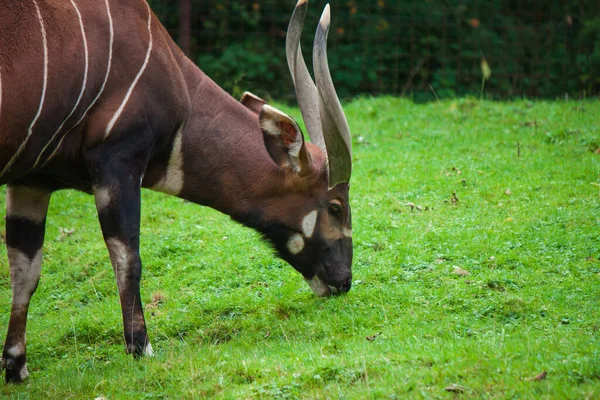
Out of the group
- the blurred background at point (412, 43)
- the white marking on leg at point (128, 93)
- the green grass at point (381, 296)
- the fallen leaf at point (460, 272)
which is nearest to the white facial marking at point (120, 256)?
the green grass at point (381, 296)

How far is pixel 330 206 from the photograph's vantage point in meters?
6.32

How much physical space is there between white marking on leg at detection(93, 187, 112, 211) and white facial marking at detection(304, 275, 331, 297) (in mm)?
1640

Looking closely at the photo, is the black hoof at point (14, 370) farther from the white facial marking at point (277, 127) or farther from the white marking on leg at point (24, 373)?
the white facial marking at point (277, 127)

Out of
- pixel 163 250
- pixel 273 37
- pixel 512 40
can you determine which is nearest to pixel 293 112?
pixel 273 37

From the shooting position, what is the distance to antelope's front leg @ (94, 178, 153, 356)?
5582 millimetres

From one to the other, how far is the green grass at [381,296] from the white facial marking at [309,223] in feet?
1.68

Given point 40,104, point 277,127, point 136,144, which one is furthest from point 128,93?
point 277,127

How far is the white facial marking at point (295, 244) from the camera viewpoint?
629 centimetres

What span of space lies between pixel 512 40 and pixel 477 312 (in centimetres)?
957

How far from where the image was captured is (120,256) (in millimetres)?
5664

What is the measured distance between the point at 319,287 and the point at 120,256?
1508 millimetres

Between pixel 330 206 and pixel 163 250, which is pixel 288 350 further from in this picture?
pixel 163 250

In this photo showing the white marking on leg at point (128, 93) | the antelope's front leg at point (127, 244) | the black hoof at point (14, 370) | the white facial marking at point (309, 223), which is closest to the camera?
the white marking on leg at point (128, 93)

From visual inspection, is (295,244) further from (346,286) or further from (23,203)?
(23,203)
